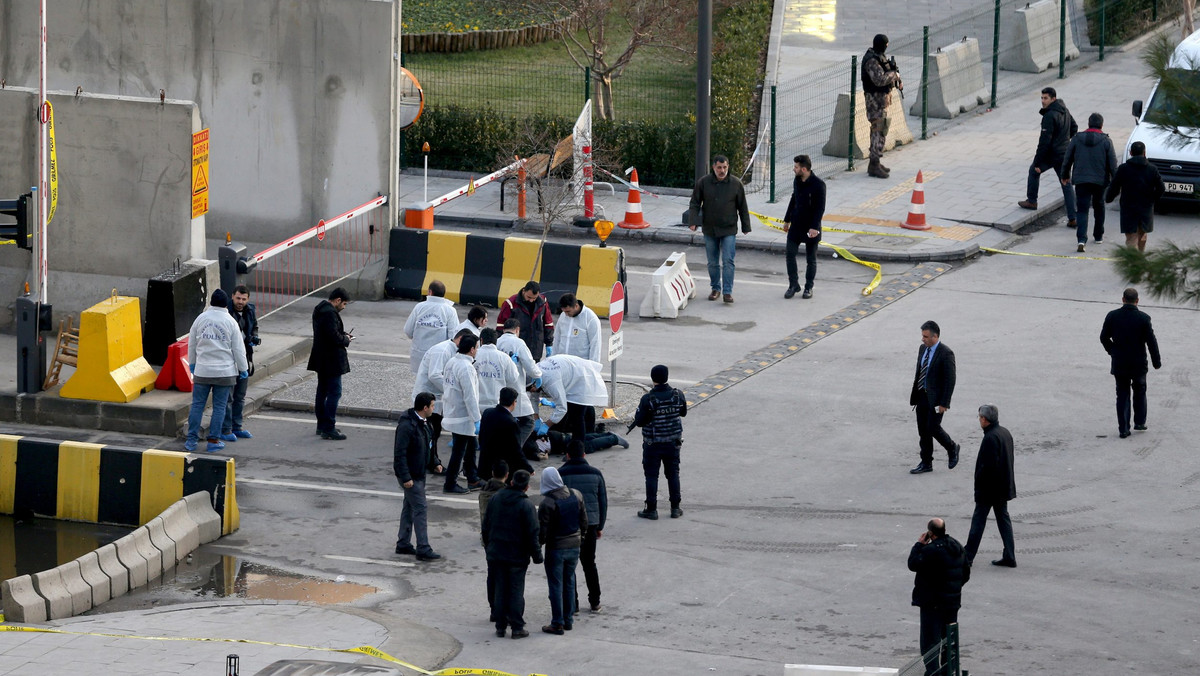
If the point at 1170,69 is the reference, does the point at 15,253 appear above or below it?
below

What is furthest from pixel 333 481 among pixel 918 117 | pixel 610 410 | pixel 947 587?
pixel 918 117

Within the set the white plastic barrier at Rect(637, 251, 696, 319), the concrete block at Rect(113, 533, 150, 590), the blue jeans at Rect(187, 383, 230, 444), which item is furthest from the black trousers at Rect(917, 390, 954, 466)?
the concrete block at Rect(113, 533, 150, 590)

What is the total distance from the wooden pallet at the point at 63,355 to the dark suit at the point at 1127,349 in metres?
10.1

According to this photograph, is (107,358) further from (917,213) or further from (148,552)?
(917,213)

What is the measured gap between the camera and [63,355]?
16938 millimetres

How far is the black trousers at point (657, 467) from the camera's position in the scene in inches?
545

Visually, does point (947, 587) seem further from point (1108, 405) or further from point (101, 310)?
point (101, 310)

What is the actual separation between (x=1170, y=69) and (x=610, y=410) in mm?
7041

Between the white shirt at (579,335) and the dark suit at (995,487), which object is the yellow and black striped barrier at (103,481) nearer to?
the white shirt at (579,335)

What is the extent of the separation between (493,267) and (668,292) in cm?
235

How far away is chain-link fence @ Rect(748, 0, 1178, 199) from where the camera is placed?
2594 centimetres

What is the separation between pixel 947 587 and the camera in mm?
10977

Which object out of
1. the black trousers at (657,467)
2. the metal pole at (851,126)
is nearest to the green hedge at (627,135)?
the metal pole at (851,126)

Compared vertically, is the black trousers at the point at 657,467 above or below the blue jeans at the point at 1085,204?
below
